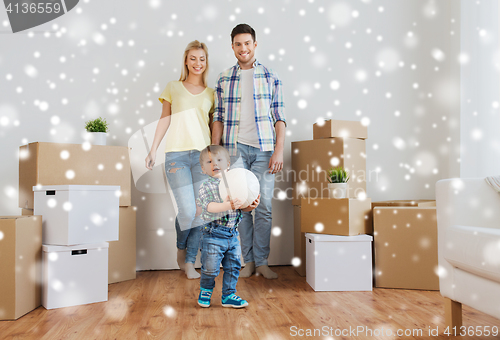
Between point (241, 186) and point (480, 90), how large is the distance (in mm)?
1701

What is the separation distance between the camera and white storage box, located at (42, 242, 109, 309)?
147 cm

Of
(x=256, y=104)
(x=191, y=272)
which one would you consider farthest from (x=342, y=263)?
(x=256, y=104)

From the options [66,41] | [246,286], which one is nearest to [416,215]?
[246,286]

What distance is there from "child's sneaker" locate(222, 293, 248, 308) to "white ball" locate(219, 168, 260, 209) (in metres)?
0.38

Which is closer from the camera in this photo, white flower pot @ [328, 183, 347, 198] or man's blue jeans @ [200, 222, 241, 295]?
man's blue jeans @ [200, 222, 241, 295]

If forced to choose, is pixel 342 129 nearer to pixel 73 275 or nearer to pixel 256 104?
pixel 256 104

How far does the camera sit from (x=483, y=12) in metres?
2.10

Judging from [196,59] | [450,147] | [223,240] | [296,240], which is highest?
[196,59]

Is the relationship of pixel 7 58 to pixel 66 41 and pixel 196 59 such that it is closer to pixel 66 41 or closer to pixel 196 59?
pixel 66 41

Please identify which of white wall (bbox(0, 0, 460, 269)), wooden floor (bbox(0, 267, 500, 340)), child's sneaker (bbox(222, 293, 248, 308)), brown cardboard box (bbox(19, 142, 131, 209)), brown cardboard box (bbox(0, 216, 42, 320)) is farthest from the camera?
white wall (bbox(0, 0, 460, 269))

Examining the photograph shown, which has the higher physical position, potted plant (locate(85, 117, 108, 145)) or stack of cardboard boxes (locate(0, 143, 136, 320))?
potted plant (locate(85, 117, 108, 145))

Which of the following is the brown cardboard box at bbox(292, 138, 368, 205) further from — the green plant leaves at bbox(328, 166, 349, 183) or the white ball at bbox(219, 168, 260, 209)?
the white ball at bbox(219, 168, 260, 209)

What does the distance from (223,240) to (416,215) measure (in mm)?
992

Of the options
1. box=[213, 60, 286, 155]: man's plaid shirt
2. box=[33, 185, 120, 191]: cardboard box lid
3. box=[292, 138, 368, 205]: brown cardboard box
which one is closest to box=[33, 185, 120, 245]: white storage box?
box=[33, 185, 120, 191]: cardboard box lid
